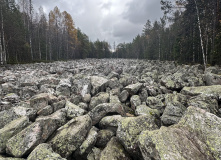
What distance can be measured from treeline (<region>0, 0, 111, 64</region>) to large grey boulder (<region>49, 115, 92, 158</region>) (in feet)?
81.3

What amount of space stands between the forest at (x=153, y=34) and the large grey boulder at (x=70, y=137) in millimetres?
17094

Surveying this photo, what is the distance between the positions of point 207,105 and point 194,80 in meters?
4.06

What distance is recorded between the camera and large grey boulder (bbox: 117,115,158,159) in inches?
115

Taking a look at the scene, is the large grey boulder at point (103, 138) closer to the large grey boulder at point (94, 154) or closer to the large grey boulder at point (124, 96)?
the large grey boulder at point (94, 154)

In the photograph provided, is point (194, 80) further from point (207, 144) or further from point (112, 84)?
point (207, 144)

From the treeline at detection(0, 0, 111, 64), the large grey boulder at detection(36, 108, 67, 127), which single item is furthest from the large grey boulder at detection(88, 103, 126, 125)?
the treeline at detection(0, 0, 111, 64)

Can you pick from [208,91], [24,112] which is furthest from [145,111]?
[24,112]

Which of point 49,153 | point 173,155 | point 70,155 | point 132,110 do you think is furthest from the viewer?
point 132,110

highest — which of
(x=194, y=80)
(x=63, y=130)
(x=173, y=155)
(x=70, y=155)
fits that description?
(x=194, y=80)

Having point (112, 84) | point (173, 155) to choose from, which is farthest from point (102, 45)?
point (173, 155)

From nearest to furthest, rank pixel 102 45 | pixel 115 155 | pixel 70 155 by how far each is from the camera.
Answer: pixel 115 155
pixel 70 155
pixel 102 45

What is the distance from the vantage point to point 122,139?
3.13 meters

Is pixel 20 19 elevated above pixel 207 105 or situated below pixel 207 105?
above

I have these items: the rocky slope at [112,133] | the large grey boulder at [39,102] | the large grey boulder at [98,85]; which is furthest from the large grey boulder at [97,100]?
the large grey boulder at [39,102]
